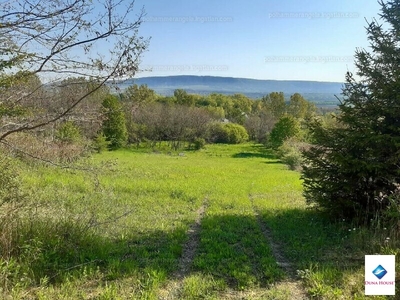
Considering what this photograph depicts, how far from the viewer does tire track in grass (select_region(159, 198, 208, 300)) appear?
3.55 metres

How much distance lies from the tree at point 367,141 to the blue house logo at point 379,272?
6.17 ft

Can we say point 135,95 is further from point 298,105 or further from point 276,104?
point 276,104

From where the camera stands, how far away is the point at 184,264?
4.45 meters

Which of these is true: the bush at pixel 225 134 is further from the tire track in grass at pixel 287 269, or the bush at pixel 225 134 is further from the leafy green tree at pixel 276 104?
the tire track in grass at pixel 287 269

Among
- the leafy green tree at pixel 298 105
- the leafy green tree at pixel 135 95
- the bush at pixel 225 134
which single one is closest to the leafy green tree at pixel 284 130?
the bush at pixel 225 134

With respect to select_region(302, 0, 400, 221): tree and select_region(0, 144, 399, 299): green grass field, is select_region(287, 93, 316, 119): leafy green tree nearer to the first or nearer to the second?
select_region(302, 0, 400, 221): tree

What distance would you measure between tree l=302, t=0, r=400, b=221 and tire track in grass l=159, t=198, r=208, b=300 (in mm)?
2980

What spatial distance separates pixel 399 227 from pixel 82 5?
608 cm

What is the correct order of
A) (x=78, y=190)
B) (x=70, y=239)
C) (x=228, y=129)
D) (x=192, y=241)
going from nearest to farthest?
(x=70, y=239) → (x=192, y=241) → (x=78, y=190) → (x=228, y=129)

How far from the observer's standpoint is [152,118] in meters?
45.5

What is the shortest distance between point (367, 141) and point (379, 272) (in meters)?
2.64

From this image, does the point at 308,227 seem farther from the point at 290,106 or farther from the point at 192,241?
the point at 290,106

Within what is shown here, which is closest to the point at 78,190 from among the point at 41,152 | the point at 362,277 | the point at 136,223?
the point at 136,223

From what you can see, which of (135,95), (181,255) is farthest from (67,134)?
(181,255)
